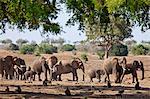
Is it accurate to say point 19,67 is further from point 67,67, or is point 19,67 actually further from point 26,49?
point 26,49

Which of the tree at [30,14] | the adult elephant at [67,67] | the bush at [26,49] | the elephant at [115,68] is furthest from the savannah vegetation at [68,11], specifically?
the bush at [26,49]

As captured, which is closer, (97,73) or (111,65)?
(111,65)

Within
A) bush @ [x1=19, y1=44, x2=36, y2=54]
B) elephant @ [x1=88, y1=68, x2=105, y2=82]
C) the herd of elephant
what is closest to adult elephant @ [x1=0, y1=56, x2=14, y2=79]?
the herd of elephant

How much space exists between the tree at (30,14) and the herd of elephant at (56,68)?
10068 mm

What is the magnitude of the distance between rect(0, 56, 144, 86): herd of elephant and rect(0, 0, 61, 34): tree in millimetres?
10068

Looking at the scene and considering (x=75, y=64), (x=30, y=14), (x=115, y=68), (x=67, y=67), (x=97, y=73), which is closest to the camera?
(x=30, y=14)

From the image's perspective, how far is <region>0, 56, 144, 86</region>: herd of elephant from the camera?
28.3m

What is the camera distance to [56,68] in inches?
1276

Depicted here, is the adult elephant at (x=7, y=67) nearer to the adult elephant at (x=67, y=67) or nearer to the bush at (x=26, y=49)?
the adult elephant at (x=67, y=67)

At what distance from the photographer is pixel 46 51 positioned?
72.8m

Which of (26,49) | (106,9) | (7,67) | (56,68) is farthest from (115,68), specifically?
(26,49)

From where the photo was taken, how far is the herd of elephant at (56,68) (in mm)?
28297

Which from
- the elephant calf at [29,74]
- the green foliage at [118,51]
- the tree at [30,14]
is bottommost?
the elephant calf at [29,74]

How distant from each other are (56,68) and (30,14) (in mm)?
18230
